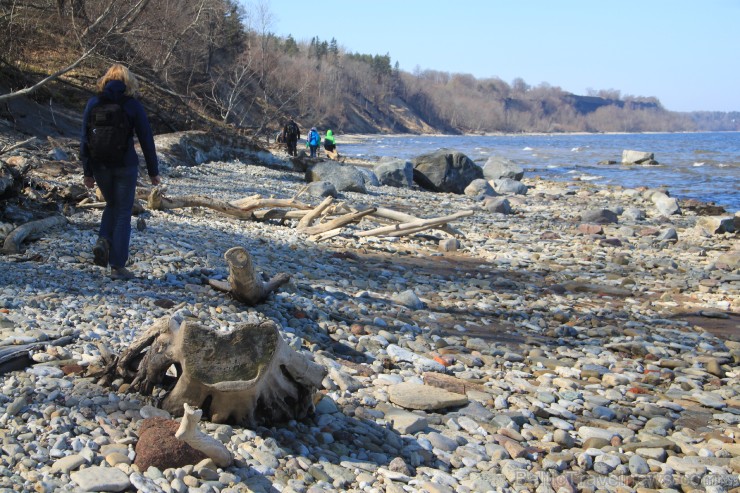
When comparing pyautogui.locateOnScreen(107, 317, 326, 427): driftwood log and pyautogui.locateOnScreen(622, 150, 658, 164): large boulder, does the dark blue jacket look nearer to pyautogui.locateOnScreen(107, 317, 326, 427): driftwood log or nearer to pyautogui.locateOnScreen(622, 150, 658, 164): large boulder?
pyautogui.locateOnScreen(107, 317, 326, 427): driftwood log

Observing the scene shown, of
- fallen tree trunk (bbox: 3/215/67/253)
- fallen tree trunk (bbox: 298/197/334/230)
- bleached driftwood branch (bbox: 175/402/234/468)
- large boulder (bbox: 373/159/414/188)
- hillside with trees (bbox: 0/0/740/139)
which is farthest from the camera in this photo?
large boulder (bbox: 373/159/414/188)

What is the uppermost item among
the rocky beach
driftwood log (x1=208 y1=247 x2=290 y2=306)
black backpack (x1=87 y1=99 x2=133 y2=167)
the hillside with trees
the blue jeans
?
the hillside with trees

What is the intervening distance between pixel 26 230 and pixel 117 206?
1.47 metres

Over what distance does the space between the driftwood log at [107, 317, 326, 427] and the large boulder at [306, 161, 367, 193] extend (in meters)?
15.3

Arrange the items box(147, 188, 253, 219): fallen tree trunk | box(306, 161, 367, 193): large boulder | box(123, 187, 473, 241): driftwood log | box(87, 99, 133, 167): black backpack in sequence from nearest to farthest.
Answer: box(87, 99, 133, 167): black backpack
box(147, 188, 253, 219): fallen tree trunk
box(123, 187, 473, 241): driftwood log
box(306, 161, 367, 193): large boulder

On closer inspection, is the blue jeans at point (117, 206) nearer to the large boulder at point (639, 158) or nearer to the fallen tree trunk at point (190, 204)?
the fallen tree trunk at point (190, 204)

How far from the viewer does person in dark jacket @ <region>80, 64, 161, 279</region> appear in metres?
5.57

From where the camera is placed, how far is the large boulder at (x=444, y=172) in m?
23.0

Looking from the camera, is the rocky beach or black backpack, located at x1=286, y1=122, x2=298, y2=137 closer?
the rocky beach

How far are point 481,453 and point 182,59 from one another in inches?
1182

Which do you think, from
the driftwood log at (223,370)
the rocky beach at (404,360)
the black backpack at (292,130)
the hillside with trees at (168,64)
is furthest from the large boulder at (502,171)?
the driftwood log at (223,370)

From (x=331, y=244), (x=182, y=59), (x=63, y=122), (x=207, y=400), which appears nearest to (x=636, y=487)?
(x=207, y=400)

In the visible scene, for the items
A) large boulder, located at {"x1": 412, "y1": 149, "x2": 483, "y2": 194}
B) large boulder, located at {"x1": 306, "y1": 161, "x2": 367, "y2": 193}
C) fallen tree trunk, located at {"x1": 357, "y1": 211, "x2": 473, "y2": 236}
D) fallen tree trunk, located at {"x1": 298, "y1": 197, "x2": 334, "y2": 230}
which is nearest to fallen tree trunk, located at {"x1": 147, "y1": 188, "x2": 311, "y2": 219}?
fallen tree trunk, located at {"x1": 298, "y1": 197, "x2": 334, "y2": 230}

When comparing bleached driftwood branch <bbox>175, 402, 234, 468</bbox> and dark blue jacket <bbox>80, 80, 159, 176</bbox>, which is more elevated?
dark blue jacket <bbox>80, 80, 159, 176</bbox>
